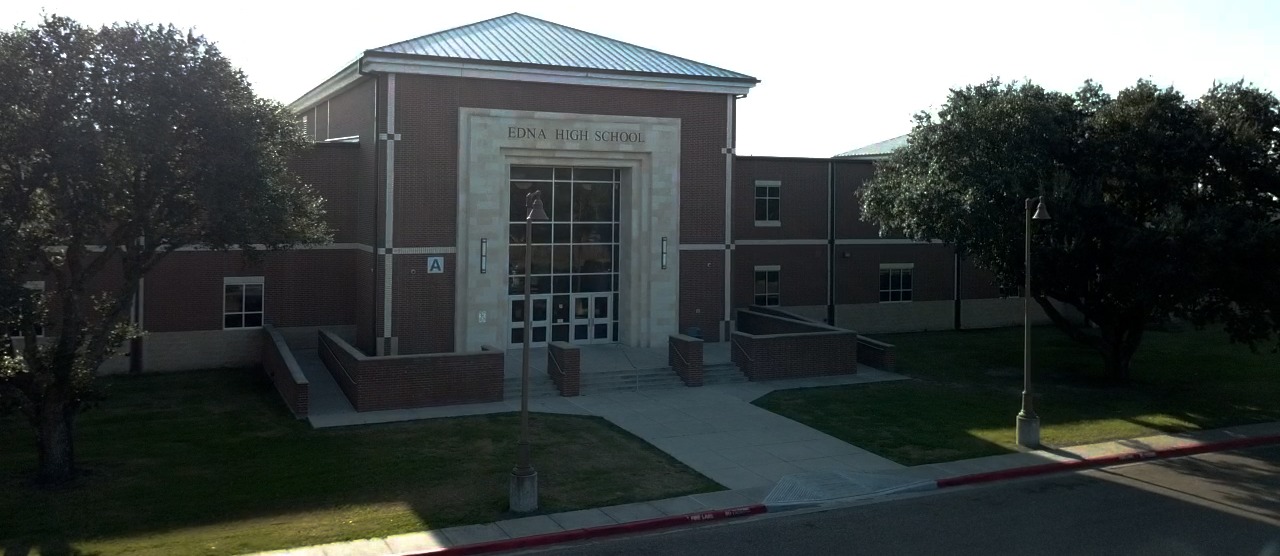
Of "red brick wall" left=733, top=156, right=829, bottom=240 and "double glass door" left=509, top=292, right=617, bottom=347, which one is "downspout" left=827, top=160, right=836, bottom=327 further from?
"double glass door" left=509, top=292, right=617, bottom=347

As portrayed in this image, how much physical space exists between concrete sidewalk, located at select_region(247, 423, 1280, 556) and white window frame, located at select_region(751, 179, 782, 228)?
1824 centimetres

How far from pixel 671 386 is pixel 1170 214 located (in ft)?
43.9

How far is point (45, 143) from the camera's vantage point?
15977mm

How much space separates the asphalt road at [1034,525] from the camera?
14188mm

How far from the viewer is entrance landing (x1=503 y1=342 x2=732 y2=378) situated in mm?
28047

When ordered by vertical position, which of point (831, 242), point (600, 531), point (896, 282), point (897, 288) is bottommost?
point (600, 531)

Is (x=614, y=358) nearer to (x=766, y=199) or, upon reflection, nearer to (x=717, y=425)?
(x=717, y=425)

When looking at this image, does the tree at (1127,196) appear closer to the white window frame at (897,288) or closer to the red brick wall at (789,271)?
the red brick wall at (789,271)

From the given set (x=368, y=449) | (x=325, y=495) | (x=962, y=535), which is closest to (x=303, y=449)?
(x=368, y=449)

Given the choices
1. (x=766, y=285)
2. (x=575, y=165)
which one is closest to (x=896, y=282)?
(x=766, y=285)

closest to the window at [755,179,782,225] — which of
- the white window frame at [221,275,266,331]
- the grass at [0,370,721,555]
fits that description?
the grass at [0,370,721,555]

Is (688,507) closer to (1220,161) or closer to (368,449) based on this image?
(368,449)

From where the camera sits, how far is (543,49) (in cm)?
3142

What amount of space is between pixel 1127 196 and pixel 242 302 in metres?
25.6
